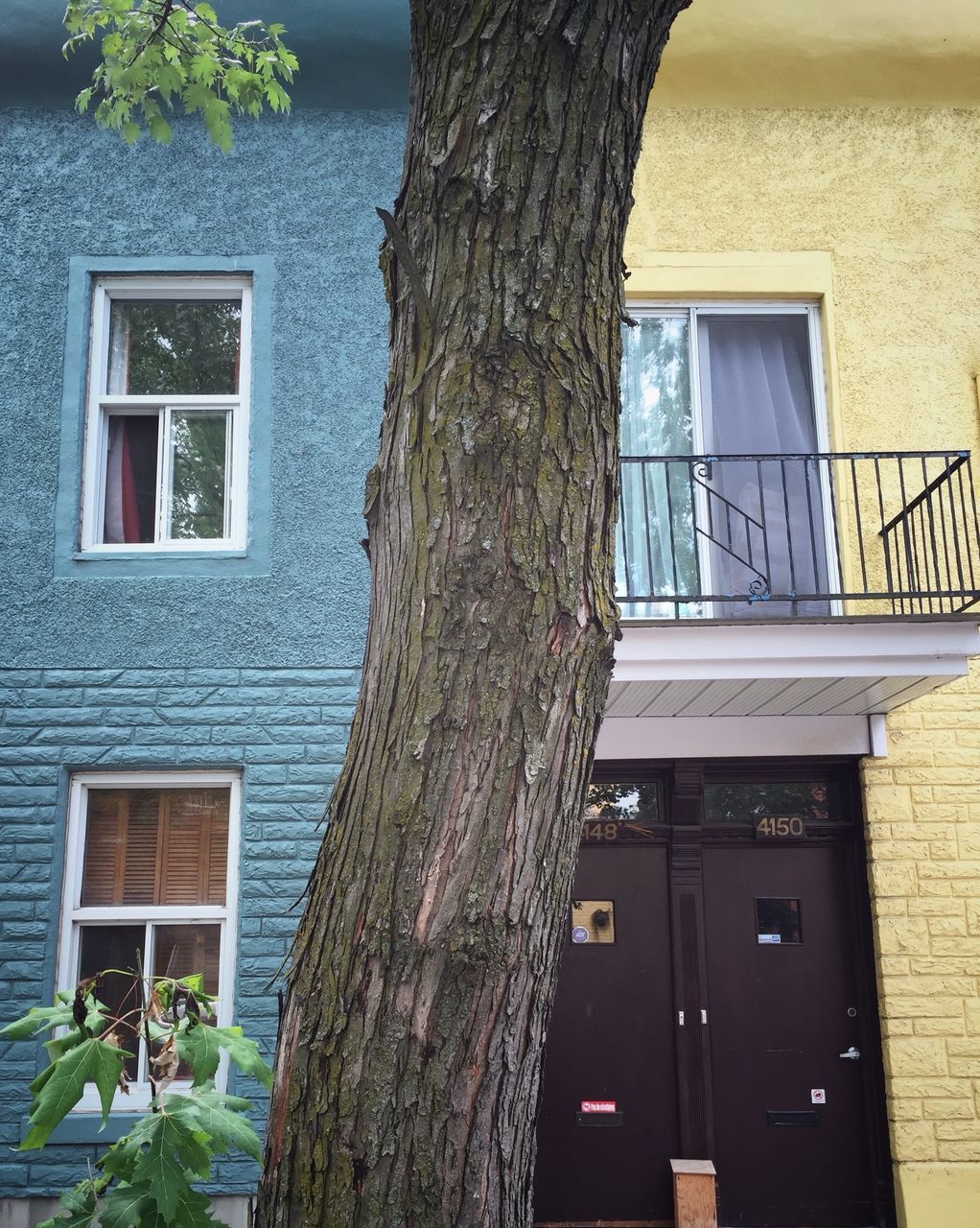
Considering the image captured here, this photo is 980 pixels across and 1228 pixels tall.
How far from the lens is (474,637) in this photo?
1.94 m

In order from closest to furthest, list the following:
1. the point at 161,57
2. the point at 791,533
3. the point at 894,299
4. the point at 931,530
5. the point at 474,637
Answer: the point at 474,637 → the point at 161,57 → the point at 931,530 → the point at 791,533 → the point at 894,299

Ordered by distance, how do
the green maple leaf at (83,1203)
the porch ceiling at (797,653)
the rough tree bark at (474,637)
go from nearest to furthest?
the rough tree bark at (474,637) < the green maple leaf at (83,1203) < the porch ceiling at (797,653)

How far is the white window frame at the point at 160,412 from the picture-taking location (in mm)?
6086

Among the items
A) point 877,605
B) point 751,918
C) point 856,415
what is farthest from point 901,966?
point 856,415

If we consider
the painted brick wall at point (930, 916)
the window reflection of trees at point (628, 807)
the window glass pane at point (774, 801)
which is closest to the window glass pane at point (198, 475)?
the window reflection of trees at point (628, 807)

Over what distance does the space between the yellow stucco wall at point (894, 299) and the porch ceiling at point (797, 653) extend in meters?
0.93

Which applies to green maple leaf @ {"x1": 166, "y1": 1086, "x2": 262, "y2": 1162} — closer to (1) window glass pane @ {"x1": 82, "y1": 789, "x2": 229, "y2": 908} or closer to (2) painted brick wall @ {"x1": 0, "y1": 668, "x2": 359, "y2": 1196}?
(2) painted brick wall @ {"x1": 0, "y1": 668, "x2": 359, "y2": 1196}

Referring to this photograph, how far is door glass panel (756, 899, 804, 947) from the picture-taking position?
20.8 ft

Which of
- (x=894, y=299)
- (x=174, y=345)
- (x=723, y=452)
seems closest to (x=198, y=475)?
(x=174, y=345)

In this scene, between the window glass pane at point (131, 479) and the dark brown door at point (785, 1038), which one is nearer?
the dark brown door at point (785, 1038)

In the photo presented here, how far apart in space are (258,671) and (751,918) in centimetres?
311

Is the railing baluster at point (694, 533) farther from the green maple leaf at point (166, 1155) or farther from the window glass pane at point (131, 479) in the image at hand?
the green maple leaf at point (166, 1155)

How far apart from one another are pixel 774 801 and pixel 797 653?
1461mm

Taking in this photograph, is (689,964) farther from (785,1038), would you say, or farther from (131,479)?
(131,479)
